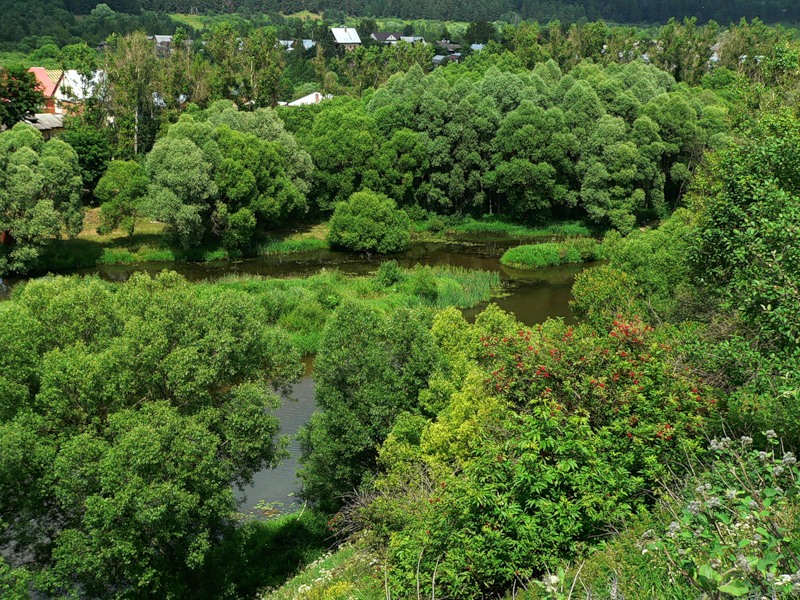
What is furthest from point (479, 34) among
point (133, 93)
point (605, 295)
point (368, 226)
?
point (605, 295)

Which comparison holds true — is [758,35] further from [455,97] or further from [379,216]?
[379,216]

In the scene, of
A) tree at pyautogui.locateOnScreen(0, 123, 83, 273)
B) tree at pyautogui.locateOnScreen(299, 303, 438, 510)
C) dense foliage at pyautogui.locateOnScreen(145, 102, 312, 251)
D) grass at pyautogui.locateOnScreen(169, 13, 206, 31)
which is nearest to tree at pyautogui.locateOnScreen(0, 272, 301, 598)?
tree at pyautogui.locateOnScreen(299, 303, 438, 510)

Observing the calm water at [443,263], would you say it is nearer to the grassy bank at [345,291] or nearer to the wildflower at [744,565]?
the grassy bank at [345,291]

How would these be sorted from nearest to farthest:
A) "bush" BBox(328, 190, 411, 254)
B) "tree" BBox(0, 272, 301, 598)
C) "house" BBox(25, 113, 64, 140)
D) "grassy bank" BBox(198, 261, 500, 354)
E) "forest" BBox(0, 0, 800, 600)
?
1. "forest" BBox(0, 0, 800, 600)
2. "tree" BBox(0, 272, 301, 598)
3. "grassy bank" BBox(198, 261, 500, 354)
4. "bush" BBox(328, 190, 411, 254)
5. "house" BBox(25, 113, 64, 140)

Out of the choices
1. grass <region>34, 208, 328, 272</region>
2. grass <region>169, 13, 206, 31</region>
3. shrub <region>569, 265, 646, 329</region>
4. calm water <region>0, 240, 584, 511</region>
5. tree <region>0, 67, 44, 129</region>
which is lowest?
calm water <region>0, 240, 584, 511</region>

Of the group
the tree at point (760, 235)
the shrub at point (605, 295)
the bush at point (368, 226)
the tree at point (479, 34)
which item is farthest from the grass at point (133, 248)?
the tree at point (479, 34)

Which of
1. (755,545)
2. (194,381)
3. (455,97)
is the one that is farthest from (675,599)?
(455,97)

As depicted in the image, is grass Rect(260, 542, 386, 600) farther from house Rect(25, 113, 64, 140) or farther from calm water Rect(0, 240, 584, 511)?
house Rect(25, 113, 64, 140)
